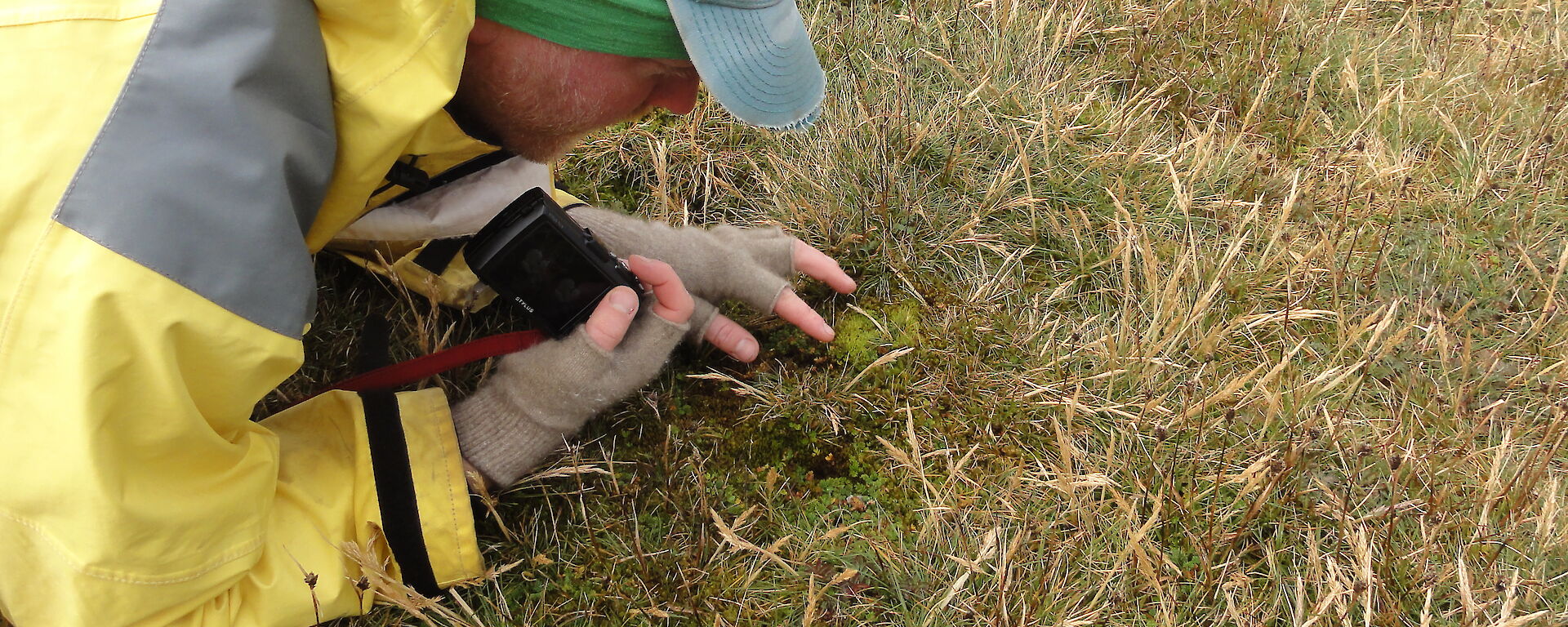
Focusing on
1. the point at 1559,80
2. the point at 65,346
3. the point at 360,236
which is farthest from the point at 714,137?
the point at 1559,80

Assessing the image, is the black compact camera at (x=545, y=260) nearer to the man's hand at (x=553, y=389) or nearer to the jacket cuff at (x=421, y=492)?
the man's hand at (x=553, y=389)

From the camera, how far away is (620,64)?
1.81 m

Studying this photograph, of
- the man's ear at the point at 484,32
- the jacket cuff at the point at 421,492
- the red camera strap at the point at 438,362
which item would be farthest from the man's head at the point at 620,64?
the jacket cuff at the point at 421,492

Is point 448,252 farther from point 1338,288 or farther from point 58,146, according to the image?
point 1338,288

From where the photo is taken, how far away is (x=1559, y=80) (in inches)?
122

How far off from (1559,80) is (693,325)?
3061mm

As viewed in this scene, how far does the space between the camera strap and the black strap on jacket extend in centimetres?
9

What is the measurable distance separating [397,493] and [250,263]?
636 mm

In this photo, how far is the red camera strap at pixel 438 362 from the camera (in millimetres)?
2035

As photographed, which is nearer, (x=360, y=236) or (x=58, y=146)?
(x=58, y=146)

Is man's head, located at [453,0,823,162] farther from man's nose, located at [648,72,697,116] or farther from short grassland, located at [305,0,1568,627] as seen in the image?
short grassland, located at [305,0,1568,627]

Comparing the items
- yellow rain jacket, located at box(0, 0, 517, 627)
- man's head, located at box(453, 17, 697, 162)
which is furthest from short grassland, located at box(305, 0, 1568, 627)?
man's head, located at box(453, 17, 697, 162)

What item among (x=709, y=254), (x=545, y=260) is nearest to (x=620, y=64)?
(x=545, y=260)

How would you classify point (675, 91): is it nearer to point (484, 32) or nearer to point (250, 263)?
point (484, 32)
